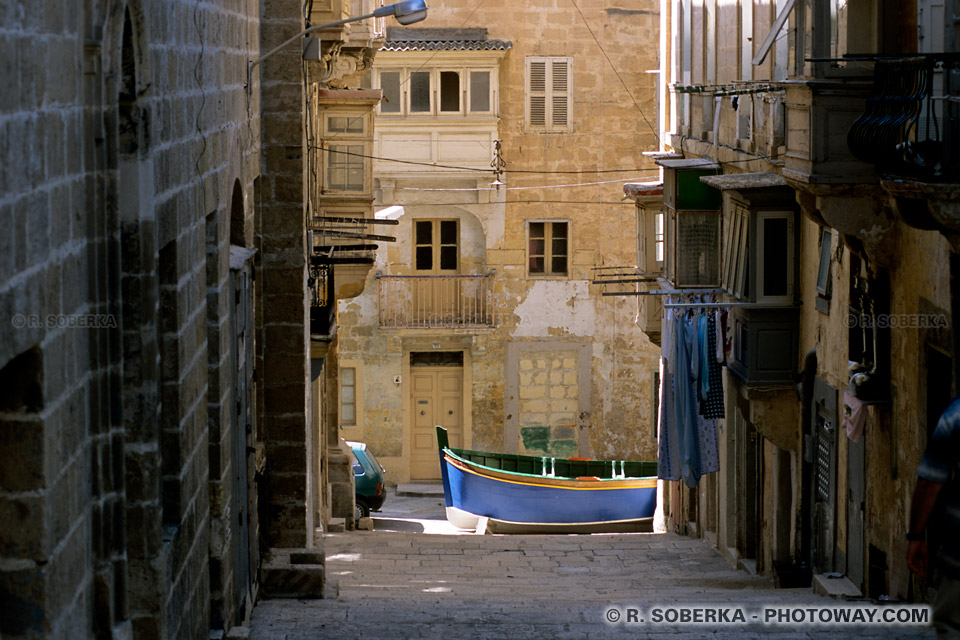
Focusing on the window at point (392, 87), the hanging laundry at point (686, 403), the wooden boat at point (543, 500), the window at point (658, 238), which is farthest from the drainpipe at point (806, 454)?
the window at point (392, 87)

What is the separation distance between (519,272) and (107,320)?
2469cm

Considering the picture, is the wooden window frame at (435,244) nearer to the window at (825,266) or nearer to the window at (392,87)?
Answer: the window at (392,87)

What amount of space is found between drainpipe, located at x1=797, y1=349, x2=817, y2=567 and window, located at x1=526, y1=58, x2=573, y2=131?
50.0 ft

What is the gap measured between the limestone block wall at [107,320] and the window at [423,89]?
20369 mm

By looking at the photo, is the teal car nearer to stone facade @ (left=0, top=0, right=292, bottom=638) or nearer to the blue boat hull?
the blue boat hull

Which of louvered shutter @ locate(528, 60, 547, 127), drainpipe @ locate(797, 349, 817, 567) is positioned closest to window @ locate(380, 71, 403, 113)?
louvered shutter @ locate(528, 60, 547, 127)

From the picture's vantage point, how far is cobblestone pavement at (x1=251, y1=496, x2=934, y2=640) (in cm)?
1046

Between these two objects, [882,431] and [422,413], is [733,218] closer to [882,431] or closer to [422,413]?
[882,431]

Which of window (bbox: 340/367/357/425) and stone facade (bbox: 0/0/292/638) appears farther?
window (bbox: 340/367/357/425)

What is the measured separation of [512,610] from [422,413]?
62.7 feet

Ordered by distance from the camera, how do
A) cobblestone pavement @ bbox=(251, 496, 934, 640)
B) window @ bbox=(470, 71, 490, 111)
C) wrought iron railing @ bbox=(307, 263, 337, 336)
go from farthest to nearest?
window @ bbox=(470, 71, 490, 111)
wrought iron railing @ bbox=(307, 263, 337, 336)
cobblestone pavement @ bbox=(251, 496, 934, 640)

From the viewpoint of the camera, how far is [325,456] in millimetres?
21359

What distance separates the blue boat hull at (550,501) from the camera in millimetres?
24734

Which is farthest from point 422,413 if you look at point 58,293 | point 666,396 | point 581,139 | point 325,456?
point 58,293
